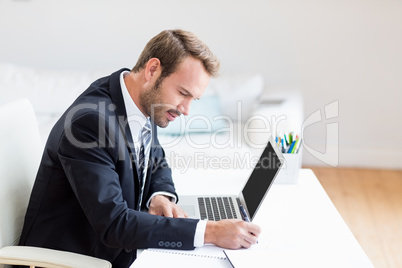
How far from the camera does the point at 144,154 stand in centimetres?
168

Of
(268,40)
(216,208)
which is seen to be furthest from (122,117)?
(268,40)

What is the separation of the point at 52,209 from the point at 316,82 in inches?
94.0

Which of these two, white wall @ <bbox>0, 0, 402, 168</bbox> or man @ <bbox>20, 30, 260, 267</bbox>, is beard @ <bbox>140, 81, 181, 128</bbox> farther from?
white wall @ <bbox>0, 0, 402, 168</bbox>

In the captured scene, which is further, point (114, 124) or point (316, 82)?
point (316, 82)

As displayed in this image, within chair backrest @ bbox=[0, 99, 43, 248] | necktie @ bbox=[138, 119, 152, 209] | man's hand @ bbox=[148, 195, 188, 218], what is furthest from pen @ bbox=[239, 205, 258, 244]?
chair backrest @ bbox=[0, 99, 43, 248]

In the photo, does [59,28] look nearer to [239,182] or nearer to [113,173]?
[239,182]

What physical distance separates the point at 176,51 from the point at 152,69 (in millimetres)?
95

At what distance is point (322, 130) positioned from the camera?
12.0 ft

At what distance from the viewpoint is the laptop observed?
5.10 feet

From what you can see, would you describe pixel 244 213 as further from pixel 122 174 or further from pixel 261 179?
pixel 122 174

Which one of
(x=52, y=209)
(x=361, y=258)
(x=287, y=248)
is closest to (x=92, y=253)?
(x=52, y=209)

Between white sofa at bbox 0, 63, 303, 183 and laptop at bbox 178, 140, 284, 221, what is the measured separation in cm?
98

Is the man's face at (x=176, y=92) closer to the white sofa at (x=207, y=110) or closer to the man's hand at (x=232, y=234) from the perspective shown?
the man's hand at (x=232, y=234)

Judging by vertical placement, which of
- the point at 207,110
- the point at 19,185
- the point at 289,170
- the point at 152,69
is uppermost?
the point at 152,69
